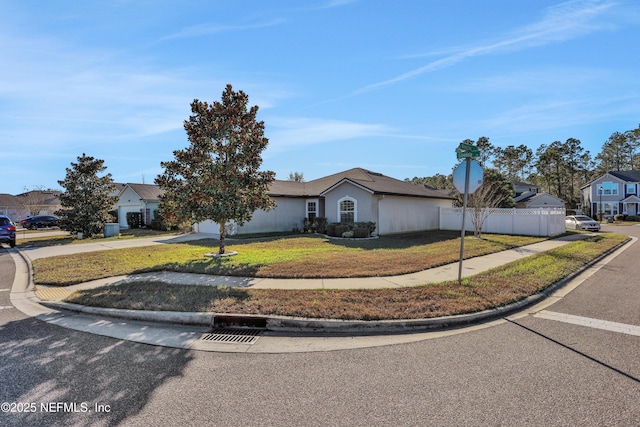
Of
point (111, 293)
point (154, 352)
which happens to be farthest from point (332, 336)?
point (111, 293)

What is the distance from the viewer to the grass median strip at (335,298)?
223 inches

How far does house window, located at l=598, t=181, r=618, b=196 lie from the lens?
43844 mm

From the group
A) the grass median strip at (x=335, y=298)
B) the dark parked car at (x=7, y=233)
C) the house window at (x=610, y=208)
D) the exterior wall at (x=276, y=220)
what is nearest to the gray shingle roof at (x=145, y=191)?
the exterior wall at (x=276, y=220)

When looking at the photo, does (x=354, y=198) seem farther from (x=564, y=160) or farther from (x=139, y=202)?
(x=564, y=160)

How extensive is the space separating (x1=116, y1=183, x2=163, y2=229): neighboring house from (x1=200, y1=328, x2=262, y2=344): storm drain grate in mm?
26578

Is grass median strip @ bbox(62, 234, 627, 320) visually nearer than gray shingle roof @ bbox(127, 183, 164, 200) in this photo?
Yes

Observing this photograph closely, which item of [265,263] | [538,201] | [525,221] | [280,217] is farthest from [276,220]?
[538,201]

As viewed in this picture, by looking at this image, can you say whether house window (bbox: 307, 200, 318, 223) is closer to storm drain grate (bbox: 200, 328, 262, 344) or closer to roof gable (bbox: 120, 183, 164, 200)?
roof gable (bbox: 120, 183, 164, 200)

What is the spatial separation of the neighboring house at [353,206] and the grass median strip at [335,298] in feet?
36.5

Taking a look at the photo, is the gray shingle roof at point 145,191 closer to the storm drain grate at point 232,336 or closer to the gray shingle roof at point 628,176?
the storm drain grate at point 232,336

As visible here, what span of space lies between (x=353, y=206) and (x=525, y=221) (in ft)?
35.3

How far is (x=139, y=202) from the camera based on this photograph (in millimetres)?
29391

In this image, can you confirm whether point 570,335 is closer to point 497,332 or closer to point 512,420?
point 497,332

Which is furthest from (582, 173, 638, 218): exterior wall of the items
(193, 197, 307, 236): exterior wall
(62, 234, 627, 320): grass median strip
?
(62, 234, 627, 320): grass median strip
